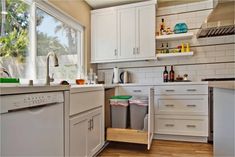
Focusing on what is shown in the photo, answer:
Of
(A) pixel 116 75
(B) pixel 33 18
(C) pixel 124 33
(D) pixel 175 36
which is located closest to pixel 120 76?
(A) pixel 116 75

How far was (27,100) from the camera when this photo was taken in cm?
107

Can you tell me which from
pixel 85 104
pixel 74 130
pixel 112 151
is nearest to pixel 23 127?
pixel 74 130

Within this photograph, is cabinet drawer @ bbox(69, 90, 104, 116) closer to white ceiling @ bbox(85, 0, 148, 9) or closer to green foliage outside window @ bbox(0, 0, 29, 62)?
green foliage outside window @ bbox(0, 0, 29, 62)

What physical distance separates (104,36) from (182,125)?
2063mm

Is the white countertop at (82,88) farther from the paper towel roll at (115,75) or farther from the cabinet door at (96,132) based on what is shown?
the paper towel roll at (115,75)

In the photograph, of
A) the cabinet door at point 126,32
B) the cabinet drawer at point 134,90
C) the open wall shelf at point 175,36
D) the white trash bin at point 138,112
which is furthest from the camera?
the cabinet door at point 126,32

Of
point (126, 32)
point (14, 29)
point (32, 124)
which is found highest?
point (126, 32)

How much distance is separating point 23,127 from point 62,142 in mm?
455

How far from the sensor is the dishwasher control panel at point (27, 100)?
93 centimetres

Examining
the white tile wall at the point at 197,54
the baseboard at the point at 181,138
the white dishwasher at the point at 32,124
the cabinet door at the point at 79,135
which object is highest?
the white tile wall at the point at 197,54

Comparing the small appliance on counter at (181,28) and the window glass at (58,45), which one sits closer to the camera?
the window glass at (58,45)

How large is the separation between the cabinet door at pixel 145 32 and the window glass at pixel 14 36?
70.1 inches

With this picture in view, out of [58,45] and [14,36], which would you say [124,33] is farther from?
[14,36]

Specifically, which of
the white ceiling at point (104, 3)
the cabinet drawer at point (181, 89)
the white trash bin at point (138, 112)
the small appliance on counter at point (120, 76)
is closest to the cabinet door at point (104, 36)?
the white ceiling at point (104, 3)
